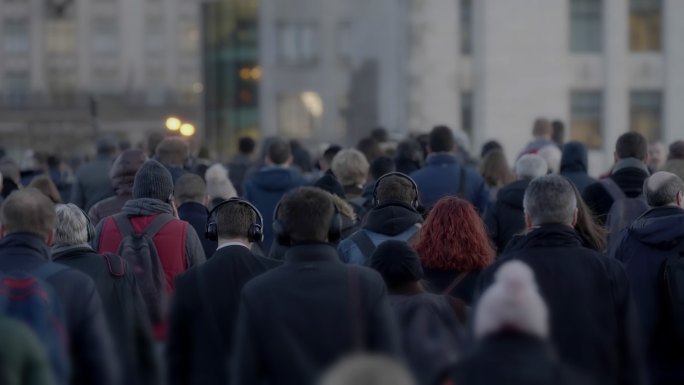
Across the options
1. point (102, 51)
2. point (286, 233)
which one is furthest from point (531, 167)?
point (102, 51)

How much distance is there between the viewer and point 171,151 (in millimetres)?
13938

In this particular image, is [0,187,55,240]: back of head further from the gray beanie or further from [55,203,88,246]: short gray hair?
the gray beanie

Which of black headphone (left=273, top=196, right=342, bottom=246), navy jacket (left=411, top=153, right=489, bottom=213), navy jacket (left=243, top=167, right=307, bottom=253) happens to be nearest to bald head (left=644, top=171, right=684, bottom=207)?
navy jacket (left=411, top=153, right=489, bottom=213)

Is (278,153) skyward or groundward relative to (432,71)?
groundward

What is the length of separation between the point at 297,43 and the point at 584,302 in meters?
61.9

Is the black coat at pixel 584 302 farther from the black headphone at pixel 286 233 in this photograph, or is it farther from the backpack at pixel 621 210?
the backpack at pixel 621 210

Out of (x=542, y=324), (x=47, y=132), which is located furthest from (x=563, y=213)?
(x=47, y=132)

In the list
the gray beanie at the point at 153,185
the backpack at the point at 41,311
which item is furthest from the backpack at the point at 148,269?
the backpack at the point at 41,311

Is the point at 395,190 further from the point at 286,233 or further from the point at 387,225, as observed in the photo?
the point at 286,233

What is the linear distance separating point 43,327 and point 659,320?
185 inches

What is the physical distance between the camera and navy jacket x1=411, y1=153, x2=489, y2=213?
46.8 feet

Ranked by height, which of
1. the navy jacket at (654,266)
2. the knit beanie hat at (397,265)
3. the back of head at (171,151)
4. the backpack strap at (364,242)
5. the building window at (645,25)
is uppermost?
the building window at (645,25)

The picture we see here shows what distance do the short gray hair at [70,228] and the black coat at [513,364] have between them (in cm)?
387

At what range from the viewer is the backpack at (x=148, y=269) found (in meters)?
9.73
